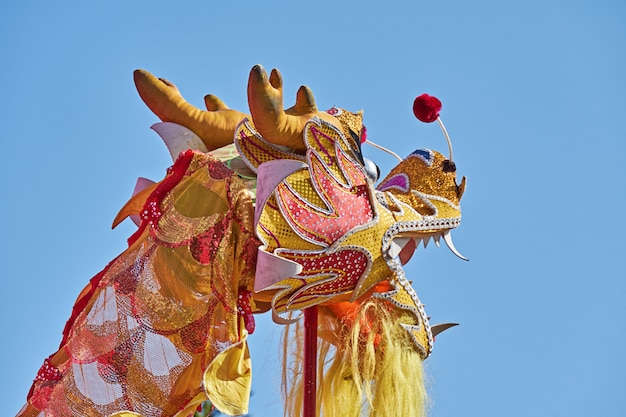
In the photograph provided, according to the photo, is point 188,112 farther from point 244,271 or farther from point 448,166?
point 448,166

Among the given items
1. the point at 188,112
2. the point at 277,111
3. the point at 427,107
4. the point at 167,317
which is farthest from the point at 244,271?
the point at 427,107

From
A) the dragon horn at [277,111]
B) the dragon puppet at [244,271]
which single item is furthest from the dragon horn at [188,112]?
the dragon horn at [277,111]

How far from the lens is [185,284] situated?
3.10 meters

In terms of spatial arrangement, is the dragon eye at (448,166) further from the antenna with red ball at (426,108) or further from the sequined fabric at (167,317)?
the sequined fabric at (167,317)

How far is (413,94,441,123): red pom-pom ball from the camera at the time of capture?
3.62 m

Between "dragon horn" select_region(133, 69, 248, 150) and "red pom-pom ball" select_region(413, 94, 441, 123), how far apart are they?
0.57 metres

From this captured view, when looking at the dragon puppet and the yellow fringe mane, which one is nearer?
the dragon puppet

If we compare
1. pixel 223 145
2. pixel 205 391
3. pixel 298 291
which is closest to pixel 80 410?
pixel 205 391

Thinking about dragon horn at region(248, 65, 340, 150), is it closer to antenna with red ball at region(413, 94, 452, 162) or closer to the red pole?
antenna with red ball at region(413, 94, 452, 162)

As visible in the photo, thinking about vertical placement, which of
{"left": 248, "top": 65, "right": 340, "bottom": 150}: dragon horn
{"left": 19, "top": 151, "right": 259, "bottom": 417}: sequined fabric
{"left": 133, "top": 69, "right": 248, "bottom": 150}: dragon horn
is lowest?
{"left": 19, "top": 151, "right": 259, "bottom": 417}: sequined fabric

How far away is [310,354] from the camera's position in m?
3.60

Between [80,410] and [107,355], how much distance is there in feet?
0.54

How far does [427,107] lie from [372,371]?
0.86 metres

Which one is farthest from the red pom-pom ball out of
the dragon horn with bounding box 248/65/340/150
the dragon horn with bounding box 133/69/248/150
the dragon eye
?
the dragon horn with bounding box 133/69/248/150
